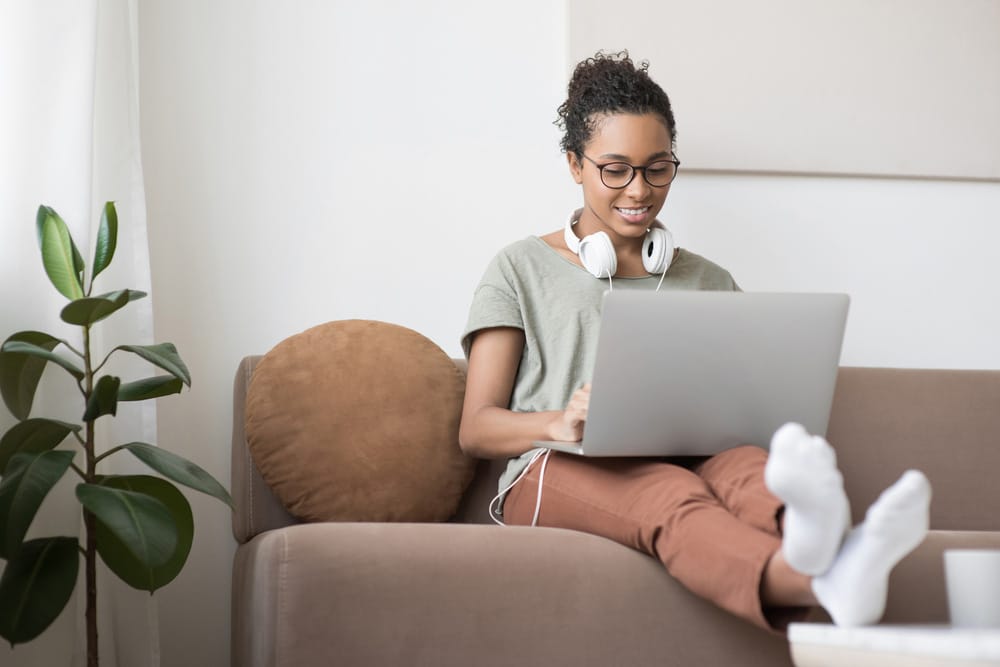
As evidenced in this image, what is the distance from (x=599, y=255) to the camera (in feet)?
6.94

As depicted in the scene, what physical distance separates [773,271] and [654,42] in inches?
24.7

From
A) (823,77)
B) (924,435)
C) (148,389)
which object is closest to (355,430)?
(148,389)

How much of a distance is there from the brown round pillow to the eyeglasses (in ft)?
1.68

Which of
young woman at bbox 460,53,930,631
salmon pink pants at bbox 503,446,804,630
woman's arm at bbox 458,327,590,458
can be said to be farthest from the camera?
woman's arm at bbox 458,327,590,458

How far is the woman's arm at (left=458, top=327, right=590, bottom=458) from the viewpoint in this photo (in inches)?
75.3

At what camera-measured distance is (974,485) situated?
2340mm

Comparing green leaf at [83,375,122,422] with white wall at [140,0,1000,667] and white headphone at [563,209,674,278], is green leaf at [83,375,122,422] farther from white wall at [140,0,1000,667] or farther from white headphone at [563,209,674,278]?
white headphone at [563,209,674,278]

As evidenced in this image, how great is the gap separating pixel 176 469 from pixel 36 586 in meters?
0.27

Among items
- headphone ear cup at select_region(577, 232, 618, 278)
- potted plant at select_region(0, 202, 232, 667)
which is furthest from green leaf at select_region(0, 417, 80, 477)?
headphone ear cup at select_region(577, 232, 618, 278)

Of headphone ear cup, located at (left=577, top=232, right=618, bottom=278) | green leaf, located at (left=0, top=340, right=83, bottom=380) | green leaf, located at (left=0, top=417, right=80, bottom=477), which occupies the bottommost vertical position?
green leaf, located at (left=0, top=417, right=80, bottom=477)

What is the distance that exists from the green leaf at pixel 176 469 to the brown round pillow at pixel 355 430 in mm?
202

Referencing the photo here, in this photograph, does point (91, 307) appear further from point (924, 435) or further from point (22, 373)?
point (924, 435)

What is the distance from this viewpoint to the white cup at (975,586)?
1.23 metres

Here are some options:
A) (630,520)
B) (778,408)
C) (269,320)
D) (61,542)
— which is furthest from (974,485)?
(61,542)
